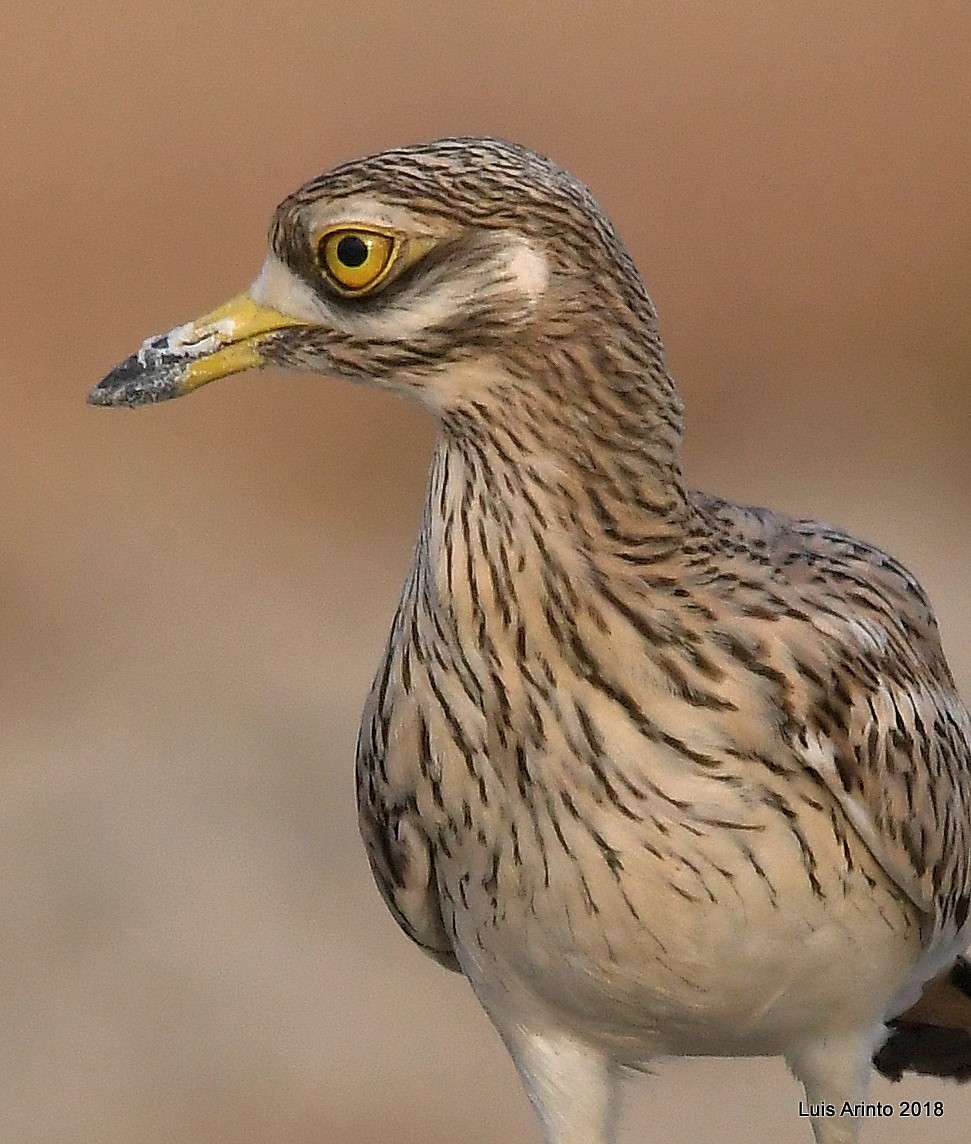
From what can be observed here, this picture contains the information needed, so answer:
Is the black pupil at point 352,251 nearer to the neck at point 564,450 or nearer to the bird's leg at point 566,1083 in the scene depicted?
the neck at point 564,450

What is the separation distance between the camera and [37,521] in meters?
2.12

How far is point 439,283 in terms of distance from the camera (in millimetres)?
692

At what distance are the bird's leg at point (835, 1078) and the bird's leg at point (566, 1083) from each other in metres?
0.11

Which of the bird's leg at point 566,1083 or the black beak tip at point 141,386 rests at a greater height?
the black beak tip at point 141,386

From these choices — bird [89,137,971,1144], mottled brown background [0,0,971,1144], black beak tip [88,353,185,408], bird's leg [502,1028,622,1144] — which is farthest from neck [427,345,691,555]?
mottled brown background [0,0,971,1144]

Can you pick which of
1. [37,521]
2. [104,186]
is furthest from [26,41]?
[37,521]

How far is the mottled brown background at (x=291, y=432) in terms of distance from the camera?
5.80ft

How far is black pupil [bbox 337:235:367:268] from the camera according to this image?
27.0 inches

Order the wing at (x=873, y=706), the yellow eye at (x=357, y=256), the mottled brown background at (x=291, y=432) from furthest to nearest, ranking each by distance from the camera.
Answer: the mottled brown background at (x=291, y=432) < the wing at (x=873, y=706) < the yellow eye at (x=357, y=256)

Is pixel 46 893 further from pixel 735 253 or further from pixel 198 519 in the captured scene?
pixel 735 253

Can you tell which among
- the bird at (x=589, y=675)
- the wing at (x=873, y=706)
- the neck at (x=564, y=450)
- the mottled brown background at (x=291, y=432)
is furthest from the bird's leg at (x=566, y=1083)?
the mottled brown background at (x=291, y=432)

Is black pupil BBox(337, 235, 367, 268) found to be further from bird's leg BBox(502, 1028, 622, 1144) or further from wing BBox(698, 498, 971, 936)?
bird's leg BBox(502, 1028, 622, 1144)

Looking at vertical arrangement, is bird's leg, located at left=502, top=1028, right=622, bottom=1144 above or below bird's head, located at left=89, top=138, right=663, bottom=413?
below

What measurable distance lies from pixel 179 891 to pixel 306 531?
506 mm
